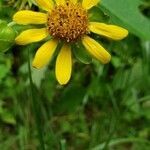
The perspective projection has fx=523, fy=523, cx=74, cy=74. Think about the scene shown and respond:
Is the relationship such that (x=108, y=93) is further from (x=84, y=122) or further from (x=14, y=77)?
(x=14, y=77)

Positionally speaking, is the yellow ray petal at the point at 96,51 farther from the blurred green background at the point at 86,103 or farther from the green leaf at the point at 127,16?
the blurred green background at the point at 86,103

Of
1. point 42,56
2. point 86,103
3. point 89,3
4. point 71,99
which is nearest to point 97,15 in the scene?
point 89,3

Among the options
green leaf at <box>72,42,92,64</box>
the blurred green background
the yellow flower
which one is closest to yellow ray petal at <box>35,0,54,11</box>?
the yellow flower

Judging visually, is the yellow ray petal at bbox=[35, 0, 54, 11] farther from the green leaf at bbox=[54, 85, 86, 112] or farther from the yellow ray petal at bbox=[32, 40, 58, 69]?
the green leaf at bbox=[54, 85, 86, 112]

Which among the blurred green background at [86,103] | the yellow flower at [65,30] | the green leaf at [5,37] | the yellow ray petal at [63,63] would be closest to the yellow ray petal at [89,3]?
the yellow flower at [65,30]

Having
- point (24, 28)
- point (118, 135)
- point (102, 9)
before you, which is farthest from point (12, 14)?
point (118, 135)

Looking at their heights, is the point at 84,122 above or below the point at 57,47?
below

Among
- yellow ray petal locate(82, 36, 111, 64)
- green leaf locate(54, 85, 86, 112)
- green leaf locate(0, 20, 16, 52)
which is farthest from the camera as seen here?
green leaf locate(54, 85, 86, 112)
